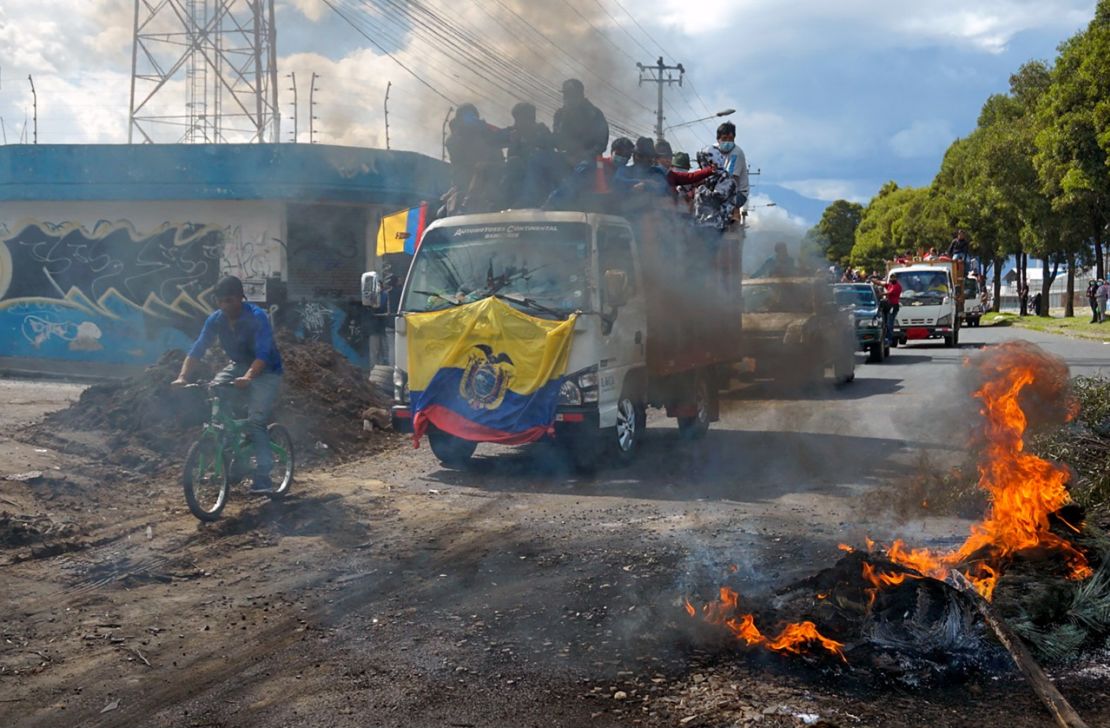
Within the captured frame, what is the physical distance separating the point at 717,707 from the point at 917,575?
4.61ft

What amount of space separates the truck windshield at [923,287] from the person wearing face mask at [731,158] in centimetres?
1827

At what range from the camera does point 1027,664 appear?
4469 mm

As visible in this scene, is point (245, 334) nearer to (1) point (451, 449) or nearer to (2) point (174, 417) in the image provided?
(1) point (451, 449)

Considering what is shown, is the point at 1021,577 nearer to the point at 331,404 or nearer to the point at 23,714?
the point at 23,714

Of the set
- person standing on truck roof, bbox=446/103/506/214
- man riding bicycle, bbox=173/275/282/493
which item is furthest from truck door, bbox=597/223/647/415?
man riding bicycle, bbox=173/275/282/493

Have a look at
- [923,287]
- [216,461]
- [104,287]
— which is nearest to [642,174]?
[216,461]

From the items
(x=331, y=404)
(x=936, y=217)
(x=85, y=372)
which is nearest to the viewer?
(x=331, y=404)

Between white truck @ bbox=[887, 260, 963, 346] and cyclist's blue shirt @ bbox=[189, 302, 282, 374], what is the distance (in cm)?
2448

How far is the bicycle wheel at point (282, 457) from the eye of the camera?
862 cm

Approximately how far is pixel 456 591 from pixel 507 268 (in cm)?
430

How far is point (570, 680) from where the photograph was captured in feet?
15.1

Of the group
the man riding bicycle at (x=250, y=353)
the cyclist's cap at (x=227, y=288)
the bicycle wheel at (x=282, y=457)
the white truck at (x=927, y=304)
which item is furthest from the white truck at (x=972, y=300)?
the cyclist's cap at (x=227, y=288)

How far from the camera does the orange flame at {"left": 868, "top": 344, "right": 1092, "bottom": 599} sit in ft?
18.1

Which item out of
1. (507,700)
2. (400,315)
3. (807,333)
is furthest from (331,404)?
(507,700)
